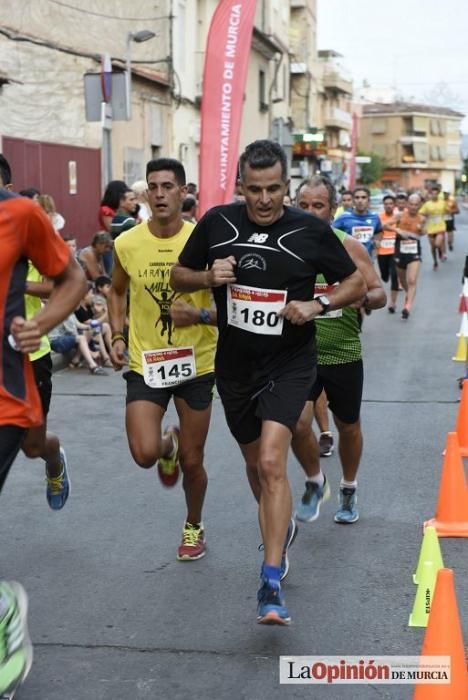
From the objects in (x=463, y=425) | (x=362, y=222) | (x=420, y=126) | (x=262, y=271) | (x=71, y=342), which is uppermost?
(x=420, y=126)

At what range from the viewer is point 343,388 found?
634 centimetres

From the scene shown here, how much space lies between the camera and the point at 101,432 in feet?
30.2

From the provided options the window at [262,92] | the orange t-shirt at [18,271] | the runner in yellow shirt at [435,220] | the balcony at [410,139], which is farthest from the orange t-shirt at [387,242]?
the balcony at [410,139]

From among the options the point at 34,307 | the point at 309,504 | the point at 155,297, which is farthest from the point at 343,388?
the point at 34,307

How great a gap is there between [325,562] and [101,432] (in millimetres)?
3821

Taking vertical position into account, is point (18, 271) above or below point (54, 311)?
above

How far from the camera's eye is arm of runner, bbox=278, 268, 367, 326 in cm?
476

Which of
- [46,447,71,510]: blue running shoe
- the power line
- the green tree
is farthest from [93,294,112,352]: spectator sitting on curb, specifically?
the green tree

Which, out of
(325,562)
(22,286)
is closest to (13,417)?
(22,286)

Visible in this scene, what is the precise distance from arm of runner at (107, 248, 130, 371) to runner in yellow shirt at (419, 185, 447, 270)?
22.5 metres

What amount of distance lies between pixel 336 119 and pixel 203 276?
71.8m

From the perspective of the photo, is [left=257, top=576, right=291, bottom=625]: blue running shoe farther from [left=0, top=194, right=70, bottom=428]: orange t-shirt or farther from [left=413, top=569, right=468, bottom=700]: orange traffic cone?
[left=0, top=194, right=70, bottom=428]: orange t-shirt

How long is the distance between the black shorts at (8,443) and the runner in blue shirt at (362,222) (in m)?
8.53

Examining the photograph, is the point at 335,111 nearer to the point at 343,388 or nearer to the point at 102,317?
the point at 102,317
